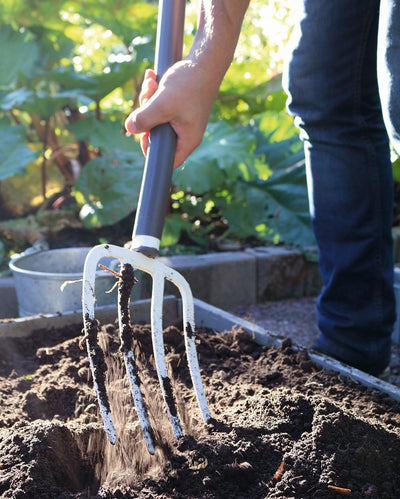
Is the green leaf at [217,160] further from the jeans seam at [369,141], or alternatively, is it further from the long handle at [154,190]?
the long handle at [154,190]

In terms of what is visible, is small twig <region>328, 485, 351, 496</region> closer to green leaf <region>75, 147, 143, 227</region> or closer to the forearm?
the forearm

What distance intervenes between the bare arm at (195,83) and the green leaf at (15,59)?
6.71 ft

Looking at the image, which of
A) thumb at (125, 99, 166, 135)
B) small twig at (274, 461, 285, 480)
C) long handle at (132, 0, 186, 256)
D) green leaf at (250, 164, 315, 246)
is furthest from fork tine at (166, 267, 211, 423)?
green leaf at (250, 164, 315, 246)

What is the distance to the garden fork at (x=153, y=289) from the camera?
132cm

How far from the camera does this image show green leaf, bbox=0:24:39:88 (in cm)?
334

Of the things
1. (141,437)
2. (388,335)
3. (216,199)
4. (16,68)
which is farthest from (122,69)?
Answer: (141,437)

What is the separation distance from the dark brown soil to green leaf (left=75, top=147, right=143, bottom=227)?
1396 mm

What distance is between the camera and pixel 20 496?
1.10 m

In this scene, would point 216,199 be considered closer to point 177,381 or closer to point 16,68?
point 16,68

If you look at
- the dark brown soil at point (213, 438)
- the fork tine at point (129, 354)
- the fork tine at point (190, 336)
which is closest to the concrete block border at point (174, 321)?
the dark brown soil at point (213, 438)

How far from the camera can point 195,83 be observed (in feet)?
4.81

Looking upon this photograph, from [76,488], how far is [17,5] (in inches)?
119

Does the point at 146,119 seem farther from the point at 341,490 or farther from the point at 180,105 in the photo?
the point at 341,490

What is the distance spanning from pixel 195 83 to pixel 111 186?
1.72 metres
